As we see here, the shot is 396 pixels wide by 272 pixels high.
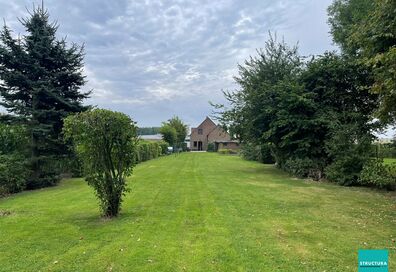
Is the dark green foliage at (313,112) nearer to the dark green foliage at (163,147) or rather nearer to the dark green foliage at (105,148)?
the dark green foliage at (105,148)

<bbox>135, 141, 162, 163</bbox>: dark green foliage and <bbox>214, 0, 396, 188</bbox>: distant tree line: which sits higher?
<bbox>214, 0, 396, 188</bbox>: distant tree line

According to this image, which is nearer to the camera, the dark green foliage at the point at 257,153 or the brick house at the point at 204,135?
the dark green foliage at the point at 257,153

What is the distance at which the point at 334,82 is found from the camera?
54.6ft

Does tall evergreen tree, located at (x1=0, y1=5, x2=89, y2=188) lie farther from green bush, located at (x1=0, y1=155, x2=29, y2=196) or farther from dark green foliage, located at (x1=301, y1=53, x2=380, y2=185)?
dark green foliage, located at (x1=301, y1=53, x2=380, y2=185)

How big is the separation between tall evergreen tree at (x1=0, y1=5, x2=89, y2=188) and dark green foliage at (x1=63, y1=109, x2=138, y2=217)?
8.40 metres

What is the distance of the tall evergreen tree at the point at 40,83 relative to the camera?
1442cm

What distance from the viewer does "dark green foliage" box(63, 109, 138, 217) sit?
23.1 ft

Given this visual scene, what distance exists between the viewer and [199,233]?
6074mm

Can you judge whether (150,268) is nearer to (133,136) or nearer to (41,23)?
(133,136)

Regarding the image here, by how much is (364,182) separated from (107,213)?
1066 cm

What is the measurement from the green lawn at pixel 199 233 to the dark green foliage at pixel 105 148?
0.72m

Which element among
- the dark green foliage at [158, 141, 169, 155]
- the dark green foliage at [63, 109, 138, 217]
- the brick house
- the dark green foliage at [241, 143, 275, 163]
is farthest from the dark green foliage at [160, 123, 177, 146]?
the dark green foliage at [63, 109, 138, 217]

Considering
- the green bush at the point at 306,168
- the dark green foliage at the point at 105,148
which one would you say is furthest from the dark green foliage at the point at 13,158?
the green bush at the point at 306,168

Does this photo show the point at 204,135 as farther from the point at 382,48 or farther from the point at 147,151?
the point at 382,48
